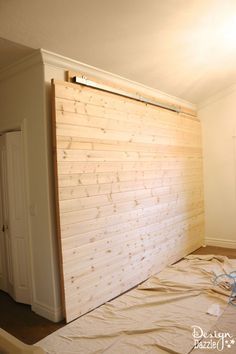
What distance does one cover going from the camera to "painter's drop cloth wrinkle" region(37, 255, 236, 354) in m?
2.31

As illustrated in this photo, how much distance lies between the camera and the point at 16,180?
3191 millimetres

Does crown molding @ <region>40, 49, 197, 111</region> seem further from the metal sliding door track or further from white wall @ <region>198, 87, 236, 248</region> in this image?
white wall @ <region>198, 87, 236, 248</region>

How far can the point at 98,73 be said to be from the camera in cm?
326

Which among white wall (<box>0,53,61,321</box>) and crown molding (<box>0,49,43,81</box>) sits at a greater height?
crown molding (<box>0,49,43,81</box>)

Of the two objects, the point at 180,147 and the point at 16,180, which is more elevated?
the point at 180,147

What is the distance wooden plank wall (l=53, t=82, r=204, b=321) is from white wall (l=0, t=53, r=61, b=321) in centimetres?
15

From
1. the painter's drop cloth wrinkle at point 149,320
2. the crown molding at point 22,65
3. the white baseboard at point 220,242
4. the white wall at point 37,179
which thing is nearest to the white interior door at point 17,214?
the white wall at point 37,179

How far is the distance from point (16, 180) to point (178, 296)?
226 cm

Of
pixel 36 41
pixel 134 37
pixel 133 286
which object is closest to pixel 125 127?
pixel 134 37

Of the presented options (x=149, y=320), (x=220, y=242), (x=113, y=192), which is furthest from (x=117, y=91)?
(x=220, y=242)

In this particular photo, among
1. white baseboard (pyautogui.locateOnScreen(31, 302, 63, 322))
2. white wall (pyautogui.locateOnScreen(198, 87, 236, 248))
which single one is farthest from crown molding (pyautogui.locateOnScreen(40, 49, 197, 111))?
white baseboard (pyautogui.locateOnScreen(31, 302, 63, 322))

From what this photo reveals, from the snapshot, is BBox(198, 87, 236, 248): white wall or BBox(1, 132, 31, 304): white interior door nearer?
BBox(1, 132, 31, 304): white interior door

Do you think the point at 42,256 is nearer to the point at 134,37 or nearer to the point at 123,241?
the point at 123,241

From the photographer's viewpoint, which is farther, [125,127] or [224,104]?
[224,104]
